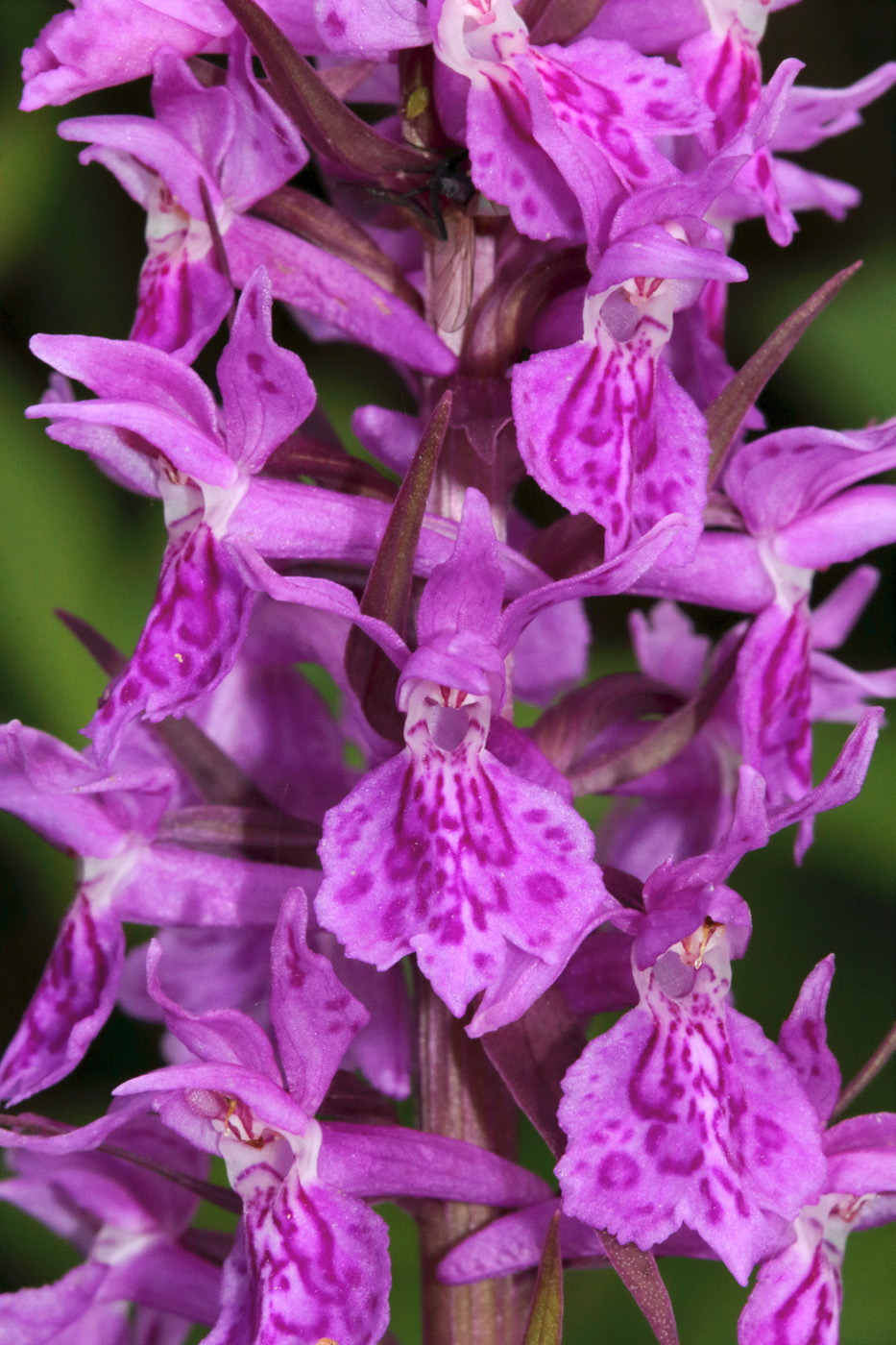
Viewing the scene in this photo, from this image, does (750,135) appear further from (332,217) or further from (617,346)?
(332,217)

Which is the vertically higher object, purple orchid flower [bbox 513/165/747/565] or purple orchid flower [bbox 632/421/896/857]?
purple orchid flower [bbox 513/165/747/565]

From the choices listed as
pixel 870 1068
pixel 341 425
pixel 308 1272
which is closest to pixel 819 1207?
pixel 870 1068

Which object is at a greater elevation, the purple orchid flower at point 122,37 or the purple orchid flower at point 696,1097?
the purple orchid flower at point 122,37

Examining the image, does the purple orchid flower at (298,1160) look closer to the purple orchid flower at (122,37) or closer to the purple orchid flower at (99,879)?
the purple orchid flower at (99,879)

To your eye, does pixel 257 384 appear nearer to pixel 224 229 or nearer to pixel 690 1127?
pixel 224 229

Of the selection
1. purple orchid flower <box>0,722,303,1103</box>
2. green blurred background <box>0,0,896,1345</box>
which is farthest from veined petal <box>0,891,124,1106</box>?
green blurred background <box>0,0,896,1345</box>

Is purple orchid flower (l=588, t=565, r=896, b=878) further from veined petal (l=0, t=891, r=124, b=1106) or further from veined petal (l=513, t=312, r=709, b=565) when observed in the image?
veined petal (l=0, t=891, r=124, b=1106)

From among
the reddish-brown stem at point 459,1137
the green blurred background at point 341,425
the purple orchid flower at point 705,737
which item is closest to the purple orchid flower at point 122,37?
the purple orchid flower at point 705,737

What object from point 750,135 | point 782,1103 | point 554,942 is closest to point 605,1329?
point 782,1103
